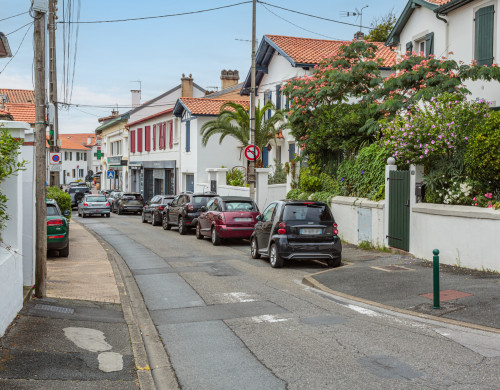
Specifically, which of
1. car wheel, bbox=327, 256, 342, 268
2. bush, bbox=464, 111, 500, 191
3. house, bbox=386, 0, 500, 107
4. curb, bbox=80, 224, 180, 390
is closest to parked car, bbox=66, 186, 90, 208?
house, bbox=386, 0, 500, 107

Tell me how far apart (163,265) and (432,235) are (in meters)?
6.68

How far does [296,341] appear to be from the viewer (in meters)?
7.73

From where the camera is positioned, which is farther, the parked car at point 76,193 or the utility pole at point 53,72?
the parked car at point 76,193

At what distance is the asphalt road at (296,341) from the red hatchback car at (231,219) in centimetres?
633

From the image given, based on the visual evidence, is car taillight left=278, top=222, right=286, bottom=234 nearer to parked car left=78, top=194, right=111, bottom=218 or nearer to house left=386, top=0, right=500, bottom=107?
house left=386, top=0, right=500, bottom=107

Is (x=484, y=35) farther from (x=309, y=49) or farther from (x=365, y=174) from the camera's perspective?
(x=309, y=49)

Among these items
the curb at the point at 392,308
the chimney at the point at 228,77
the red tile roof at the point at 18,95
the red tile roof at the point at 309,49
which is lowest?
the curb at the point at 392,308

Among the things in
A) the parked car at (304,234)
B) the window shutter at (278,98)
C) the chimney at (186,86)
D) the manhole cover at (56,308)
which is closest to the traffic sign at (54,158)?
the window shutter at (278,98)

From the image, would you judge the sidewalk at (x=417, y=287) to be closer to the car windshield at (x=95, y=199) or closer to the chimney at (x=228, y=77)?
the car windshield at (x=95, y=199)

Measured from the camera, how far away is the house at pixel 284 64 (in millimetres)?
29188

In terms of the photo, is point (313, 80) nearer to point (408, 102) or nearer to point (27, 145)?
point (408, 102)

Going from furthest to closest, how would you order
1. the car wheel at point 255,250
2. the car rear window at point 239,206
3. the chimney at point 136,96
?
the chimney at point 136,96, the car rear window at point 239,206, the car wheel at point 255,250

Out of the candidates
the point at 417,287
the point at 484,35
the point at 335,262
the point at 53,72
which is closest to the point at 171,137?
the point at 53,72

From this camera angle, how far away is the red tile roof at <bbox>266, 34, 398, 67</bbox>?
1142 inches
